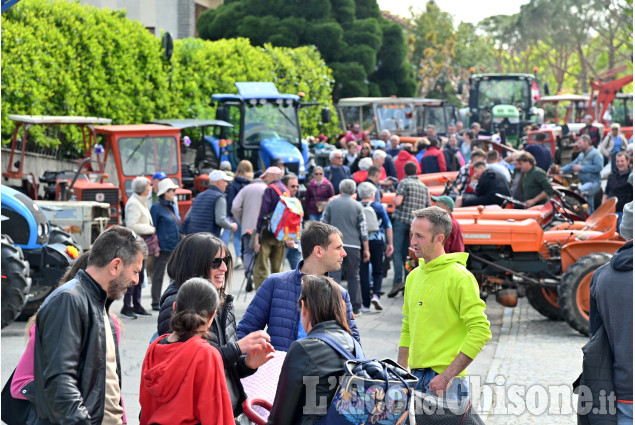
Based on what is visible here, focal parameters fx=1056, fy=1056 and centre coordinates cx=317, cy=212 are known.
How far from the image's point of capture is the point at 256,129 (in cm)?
2353

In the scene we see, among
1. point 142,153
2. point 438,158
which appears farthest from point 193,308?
point 438,158

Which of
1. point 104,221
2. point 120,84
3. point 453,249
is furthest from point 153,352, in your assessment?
point 120,84

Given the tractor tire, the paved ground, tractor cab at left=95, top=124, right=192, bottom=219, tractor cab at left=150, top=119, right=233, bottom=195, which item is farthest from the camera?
tractor cab at left=150, top=119, right=233, bottom=195

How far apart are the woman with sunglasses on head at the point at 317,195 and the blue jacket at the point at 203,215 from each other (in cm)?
259

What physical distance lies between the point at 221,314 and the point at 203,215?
7.91 m

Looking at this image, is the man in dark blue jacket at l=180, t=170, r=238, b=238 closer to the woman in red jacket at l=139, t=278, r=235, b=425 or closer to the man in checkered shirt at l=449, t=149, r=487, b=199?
the man in checkered shirt at l=449, t=149, r=487, b=199

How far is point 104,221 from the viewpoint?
14.2 metres

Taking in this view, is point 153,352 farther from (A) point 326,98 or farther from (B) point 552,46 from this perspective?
(B) point 552,46

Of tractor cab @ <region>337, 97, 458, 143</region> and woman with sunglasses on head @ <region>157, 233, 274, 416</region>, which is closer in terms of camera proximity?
woman with sunglasses on head @ <region>157, 233, 274, 416</region>

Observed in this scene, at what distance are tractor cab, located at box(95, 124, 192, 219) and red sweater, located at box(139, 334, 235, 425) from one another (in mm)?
14056

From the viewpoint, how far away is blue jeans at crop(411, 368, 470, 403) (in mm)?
5289

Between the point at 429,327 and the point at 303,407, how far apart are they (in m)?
1.34

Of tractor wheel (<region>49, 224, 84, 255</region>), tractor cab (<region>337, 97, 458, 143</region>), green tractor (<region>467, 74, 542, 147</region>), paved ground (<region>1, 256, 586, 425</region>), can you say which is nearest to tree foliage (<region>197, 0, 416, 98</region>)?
green tractor (<region>467, 74, 542, 147</region>)

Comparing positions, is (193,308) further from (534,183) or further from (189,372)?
(534,183)
